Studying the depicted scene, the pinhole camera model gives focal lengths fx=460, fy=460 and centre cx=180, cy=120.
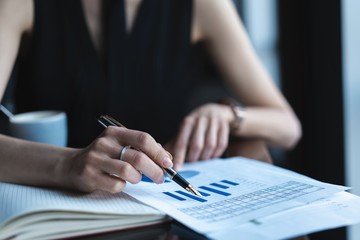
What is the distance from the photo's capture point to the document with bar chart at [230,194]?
0.58 meters

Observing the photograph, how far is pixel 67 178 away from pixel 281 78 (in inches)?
76.2

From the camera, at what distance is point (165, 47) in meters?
1.35

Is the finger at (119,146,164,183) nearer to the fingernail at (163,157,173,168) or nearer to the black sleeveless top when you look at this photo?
the fingernail at (163,157,173,168)

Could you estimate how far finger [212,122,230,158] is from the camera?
3.04 feet

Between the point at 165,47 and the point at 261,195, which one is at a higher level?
the point at 165,47

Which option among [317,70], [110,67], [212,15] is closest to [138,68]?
[110,67]

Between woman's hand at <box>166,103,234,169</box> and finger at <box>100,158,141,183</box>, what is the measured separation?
213 millimetres

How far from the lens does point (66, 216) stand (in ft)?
1.87

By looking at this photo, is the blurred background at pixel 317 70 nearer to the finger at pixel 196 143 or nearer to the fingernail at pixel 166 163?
the finger at pixel 196 143

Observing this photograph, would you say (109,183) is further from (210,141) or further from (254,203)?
(210,141)

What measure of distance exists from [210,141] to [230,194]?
26 centimetres

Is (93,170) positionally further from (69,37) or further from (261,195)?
(69,37)

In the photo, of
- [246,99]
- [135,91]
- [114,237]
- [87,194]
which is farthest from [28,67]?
[114,237]

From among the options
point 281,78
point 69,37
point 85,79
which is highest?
point 69,37
